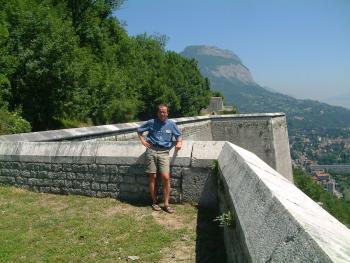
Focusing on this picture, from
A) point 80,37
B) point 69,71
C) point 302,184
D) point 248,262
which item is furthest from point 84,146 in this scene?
point 302,184

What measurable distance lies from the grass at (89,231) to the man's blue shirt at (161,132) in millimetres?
1129

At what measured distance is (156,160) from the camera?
7.37 metres

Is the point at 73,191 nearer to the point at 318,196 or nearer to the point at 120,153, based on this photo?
the point at 120,153

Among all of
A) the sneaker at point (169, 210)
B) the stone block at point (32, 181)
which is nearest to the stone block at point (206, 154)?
the sneaker at point (169, 210)

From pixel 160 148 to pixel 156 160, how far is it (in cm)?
22

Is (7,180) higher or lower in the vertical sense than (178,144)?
lower

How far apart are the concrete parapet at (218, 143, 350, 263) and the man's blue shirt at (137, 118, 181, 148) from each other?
10.2 ft

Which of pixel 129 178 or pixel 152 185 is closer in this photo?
pixel 152 185

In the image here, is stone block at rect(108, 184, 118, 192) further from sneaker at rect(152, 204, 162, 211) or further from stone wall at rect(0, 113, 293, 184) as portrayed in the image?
stone wall at rect(0, 113, 293, 184)

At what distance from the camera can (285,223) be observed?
2.60 metres

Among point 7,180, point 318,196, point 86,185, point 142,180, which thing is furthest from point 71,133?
point 318,196

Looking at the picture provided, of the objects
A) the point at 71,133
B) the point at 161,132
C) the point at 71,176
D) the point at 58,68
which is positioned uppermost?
the point at 58,68

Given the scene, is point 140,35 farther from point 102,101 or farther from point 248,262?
point 248,262

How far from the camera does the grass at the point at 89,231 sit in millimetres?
5438
